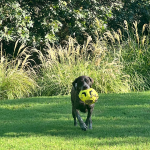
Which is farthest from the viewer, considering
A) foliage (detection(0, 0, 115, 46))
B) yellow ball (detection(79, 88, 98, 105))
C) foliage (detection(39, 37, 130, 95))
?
foliage (detection(0, 0, 115, 46))

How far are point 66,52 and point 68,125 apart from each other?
6155 millimetres

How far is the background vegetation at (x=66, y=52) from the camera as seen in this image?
12.7 meters

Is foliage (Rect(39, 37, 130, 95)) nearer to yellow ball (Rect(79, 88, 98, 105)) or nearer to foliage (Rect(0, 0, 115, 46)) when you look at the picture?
foliage (Rect(0, 0, 115, 46))

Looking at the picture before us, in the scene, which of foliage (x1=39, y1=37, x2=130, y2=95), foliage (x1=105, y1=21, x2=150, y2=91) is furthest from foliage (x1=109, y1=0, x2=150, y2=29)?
foliage (x1=39, y1=37, x2=130, y2=95)

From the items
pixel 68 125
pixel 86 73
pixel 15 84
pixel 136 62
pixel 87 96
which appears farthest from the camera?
pixel 136 62

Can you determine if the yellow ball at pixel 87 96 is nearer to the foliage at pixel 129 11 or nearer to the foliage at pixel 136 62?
the foliage at pixel 136 62

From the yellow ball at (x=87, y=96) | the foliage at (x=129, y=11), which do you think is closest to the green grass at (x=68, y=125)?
the yellow ball at (x=87, y=96)

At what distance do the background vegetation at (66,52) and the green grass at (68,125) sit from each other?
159 centimetres

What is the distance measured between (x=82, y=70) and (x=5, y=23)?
4.01 metres

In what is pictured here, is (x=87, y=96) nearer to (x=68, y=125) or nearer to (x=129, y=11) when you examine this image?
(x=68, y=125)

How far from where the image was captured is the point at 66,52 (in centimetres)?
1337

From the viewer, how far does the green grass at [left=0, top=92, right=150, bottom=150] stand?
598 centimetres

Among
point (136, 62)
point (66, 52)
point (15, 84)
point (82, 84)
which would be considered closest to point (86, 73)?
point (66, 52)

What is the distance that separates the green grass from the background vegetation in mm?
1591
